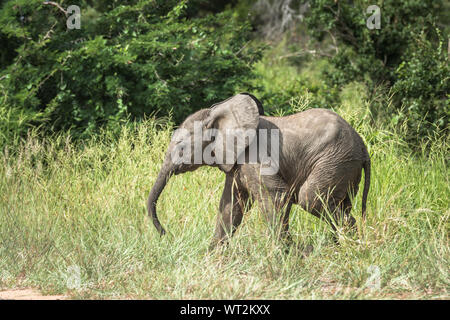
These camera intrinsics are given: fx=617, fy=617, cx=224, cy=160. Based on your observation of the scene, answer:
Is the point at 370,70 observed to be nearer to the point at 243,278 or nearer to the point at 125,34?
the point at 125,34

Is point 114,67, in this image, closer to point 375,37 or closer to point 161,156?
point 161,156

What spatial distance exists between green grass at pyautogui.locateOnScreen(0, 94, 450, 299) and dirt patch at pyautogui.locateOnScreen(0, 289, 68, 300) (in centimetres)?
9

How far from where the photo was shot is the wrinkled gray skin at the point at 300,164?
480 cm

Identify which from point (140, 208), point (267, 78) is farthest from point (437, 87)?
point (267, 78)

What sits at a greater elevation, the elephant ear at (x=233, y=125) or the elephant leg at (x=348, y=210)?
the elephant ear at (x=233, y=125)

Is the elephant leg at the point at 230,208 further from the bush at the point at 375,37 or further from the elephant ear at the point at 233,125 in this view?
the bush at the point at 375,37

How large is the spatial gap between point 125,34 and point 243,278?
579 cm

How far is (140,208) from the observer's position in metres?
6.03

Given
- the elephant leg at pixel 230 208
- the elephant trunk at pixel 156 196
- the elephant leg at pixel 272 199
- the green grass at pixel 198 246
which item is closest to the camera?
the green grass at pixel 198 246

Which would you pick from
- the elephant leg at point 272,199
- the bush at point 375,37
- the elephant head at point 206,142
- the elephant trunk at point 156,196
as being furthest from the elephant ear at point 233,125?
the bush at point 375,37

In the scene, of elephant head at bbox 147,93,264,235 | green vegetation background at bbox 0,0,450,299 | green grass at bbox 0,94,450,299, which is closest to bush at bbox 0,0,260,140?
green vegetation background at bbox 0,0,450,299

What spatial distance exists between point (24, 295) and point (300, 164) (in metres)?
2.32

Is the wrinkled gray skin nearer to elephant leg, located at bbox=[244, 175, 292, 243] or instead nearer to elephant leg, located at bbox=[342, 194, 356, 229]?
elephant leg, located at bbox=[244, 175, 292, 243]

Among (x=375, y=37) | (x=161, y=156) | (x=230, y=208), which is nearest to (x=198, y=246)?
(x=230, y=208)
